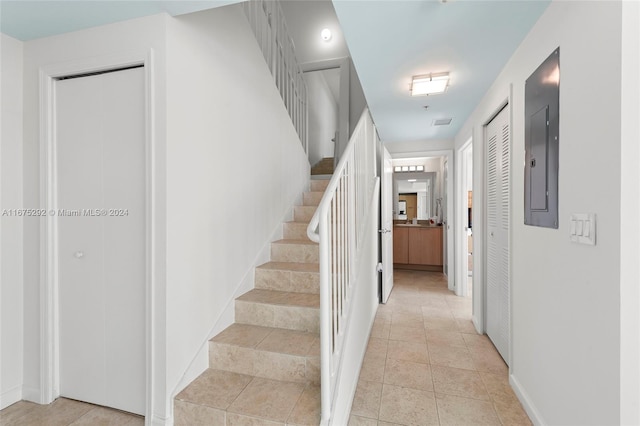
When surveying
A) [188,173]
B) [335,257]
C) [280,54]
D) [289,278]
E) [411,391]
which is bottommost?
[411,391]

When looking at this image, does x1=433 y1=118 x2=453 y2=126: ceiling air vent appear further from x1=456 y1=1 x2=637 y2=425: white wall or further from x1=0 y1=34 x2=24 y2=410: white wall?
x1=0 y1=34 x2=24 y2=410: white wall

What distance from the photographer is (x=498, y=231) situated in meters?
2.43

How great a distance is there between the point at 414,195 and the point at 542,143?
458 cm

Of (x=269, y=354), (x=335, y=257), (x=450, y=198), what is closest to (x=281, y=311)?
(x=269, y=354)

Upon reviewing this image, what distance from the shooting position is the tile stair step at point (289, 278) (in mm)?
2244

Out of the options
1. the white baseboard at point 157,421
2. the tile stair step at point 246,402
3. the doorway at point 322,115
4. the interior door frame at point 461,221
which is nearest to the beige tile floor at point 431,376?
the tile stair step at point 246,402

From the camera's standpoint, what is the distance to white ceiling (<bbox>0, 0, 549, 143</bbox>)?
1443 millimetres

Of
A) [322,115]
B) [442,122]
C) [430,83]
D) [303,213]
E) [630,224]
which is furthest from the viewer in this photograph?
[322,115]

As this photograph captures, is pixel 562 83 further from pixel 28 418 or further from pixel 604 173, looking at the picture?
pixel 28 418

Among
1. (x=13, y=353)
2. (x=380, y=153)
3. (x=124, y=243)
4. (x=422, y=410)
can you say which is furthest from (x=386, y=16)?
(x=13, y=353)

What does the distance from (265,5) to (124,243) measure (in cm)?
260

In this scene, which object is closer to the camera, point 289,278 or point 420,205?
point 289,278

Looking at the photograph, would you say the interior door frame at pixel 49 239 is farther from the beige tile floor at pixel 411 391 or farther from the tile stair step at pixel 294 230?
the tile stair step at pixel 294 230

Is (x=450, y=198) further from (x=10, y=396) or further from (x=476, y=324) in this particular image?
(x=10, y=396)
